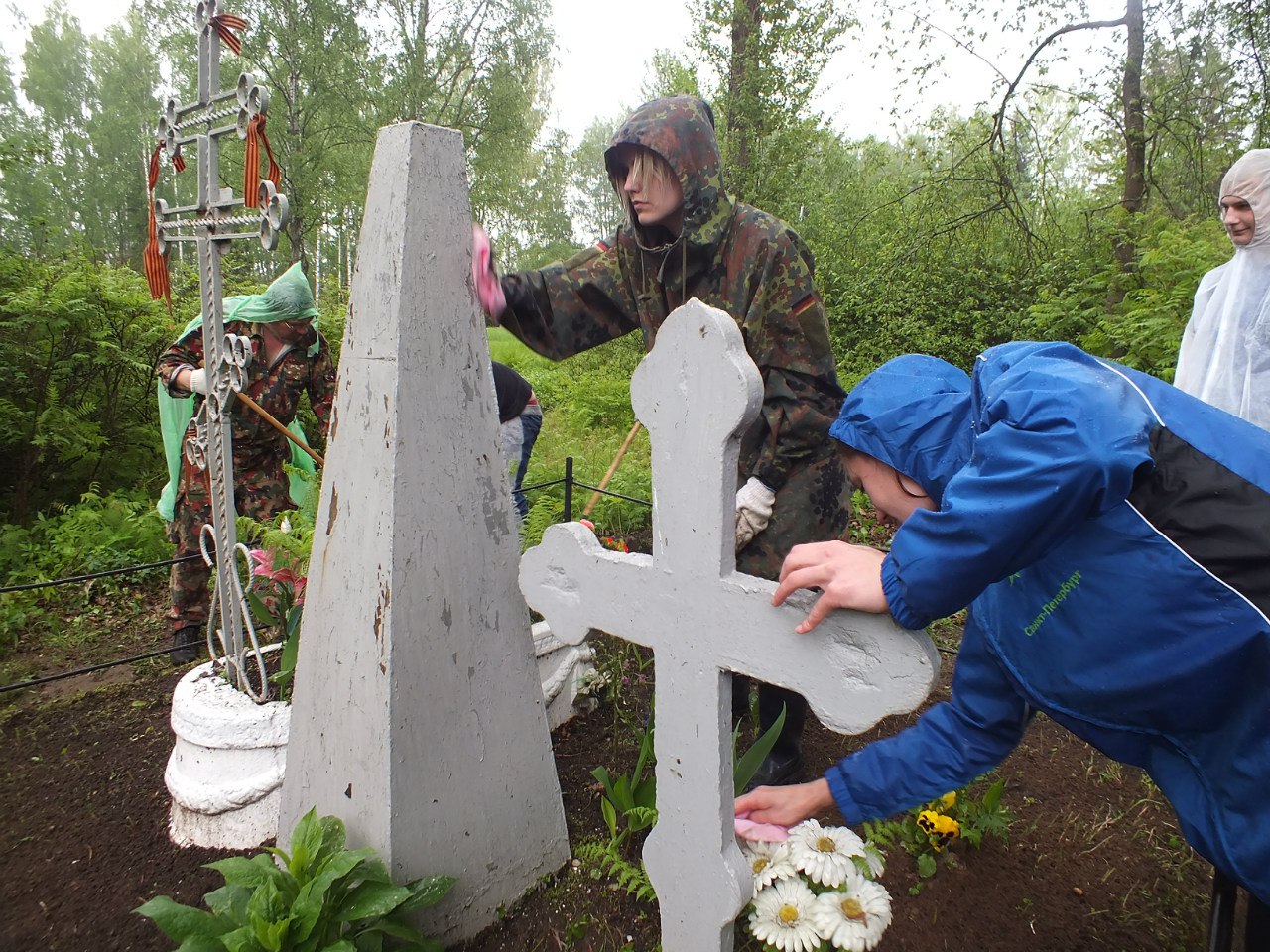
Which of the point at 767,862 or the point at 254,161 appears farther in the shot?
the point at 254,161

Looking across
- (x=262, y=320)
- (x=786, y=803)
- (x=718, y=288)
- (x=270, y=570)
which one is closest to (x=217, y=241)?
(x=270, y=570)

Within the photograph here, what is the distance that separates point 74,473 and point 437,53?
1695 centimetres

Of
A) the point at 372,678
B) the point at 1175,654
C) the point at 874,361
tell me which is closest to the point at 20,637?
the point at 372,678

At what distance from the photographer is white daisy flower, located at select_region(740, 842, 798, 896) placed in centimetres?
132

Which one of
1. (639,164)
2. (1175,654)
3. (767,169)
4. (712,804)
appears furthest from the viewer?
(767,169)

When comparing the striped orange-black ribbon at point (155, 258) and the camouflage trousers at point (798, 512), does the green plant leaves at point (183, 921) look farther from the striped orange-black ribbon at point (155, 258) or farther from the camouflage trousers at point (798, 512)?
the striped orange-black ribbon at point (155, 258)

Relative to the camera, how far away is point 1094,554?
101 centimetres

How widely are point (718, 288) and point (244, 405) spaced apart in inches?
92.0

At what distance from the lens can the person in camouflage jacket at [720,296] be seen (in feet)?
6.34

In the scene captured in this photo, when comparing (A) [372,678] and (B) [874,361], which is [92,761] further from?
(B) [874,361]

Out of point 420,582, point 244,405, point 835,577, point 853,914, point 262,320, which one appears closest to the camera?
point 835,577

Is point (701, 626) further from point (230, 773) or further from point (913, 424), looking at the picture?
point (230, 773)

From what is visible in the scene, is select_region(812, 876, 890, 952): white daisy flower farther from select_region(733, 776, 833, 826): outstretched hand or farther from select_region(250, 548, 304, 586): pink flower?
select_region(250, 548, 304, 586): pink flower

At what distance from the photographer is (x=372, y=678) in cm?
153
